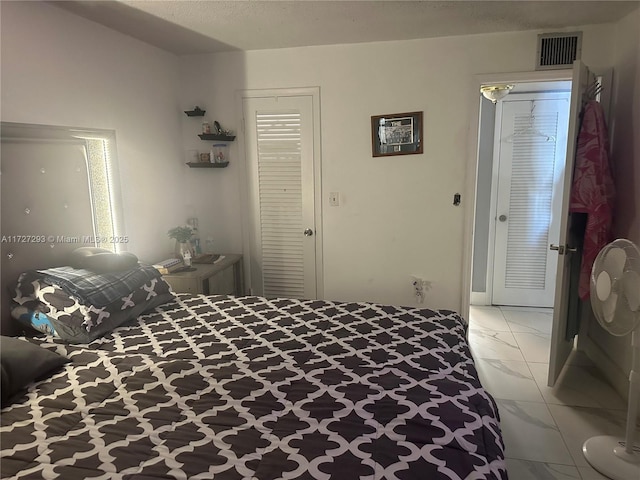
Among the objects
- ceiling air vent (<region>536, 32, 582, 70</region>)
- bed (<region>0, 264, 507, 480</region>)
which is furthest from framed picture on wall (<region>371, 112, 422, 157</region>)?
bed (<region>0, 264, 507, 480</region>)

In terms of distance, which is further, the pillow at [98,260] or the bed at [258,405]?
the pillow at [98,260]

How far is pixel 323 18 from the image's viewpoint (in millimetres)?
2707

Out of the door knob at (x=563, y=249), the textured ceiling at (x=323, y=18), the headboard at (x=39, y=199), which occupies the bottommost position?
the door knob at (x=563, y=249)

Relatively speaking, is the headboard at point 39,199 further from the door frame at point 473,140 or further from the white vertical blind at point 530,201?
the white vertical blind at point 530,201

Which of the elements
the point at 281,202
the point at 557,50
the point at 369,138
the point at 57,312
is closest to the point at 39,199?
the point at 57,312

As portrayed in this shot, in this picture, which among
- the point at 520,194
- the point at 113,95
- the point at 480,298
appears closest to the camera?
the point at 113,95

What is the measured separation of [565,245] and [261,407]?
208 cm

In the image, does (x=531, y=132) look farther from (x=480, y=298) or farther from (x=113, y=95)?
(x=113, y=95)

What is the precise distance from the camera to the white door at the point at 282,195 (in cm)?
352

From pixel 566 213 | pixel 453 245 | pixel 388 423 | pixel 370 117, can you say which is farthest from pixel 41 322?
pixel 566 213

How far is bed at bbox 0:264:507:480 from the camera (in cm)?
132

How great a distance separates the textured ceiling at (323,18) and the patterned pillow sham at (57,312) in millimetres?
1585

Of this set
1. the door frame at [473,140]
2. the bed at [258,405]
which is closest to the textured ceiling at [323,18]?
the door frame at [473,140]

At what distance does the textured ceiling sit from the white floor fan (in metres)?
1.55
